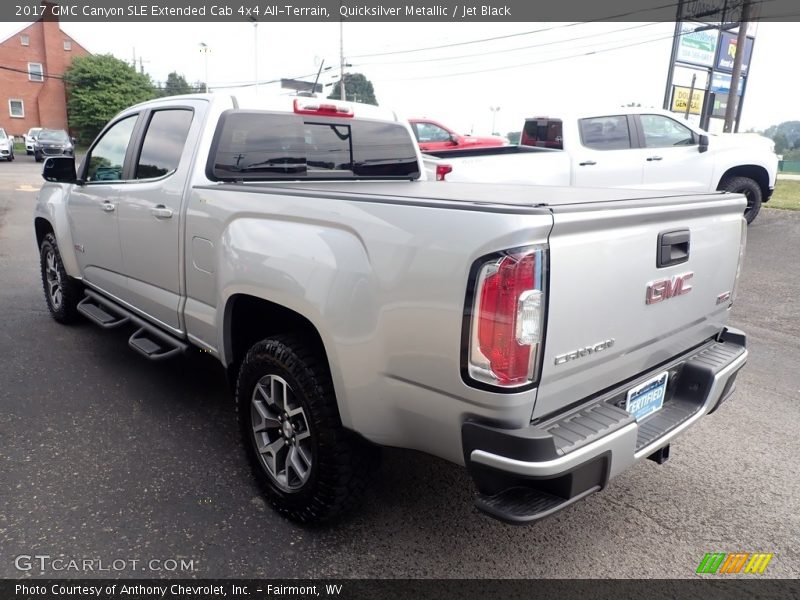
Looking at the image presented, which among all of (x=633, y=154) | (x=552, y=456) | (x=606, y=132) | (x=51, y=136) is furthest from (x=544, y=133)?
(x=51, y=136)

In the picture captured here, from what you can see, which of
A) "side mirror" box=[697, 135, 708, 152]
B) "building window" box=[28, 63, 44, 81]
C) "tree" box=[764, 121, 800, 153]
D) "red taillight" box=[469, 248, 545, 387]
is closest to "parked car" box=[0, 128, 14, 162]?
"building window" box=[28, 63, 44, 81]

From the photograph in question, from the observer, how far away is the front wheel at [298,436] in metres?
2.43

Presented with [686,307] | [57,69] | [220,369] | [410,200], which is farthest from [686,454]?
[57,69]

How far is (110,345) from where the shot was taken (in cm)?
500

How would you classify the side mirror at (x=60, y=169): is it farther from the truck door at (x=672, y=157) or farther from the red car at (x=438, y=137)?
the red car at (x=438, y=137)

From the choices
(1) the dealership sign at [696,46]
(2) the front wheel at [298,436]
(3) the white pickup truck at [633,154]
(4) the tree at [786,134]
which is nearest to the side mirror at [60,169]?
(2) the front wheel at [298,436]

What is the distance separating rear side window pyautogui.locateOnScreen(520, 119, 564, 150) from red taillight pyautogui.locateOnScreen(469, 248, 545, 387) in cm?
760

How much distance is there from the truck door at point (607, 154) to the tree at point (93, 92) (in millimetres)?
48642

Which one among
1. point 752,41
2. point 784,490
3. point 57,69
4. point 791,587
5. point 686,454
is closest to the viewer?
point 791,587

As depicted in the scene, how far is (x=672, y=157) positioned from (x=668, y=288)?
7506mm

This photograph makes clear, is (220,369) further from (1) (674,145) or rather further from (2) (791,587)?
(1) (674,145)

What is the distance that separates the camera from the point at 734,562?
253cm

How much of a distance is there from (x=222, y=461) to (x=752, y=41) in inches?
1048

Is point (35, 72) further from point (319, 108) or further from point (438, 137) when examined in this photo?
point (319, 108)
